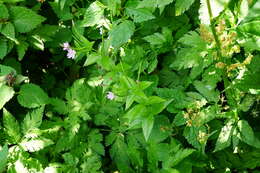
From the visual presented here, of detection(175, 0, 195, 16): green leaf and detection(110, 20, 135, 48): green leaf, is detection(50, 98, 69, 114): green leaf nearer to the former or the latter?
detection(110, 20, 135, 48): green leaf

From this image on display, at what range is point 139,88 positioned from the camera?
1650 mm

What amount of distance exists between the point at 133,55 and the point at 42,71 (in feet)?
3.01

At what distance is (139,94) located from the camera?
5.33ft

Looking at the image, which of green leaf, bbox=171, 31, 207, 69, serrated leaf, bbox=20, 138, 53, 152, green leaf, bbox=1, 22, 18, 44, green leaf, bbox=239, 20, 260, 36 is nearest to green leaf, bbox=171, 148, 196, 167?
green leaf, bbox=171, 31, 207, 69

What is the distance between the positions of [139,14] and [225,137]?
0.70 m

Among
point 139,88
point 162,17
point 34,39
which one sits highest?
point 162,17

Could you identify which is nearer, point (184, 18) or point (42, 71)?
point (184, 18)

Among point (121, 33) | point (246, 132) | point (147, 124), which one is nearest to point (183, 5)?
point (121, 33)

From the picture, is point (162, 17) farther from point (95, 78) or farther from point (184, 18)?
point (95, 78)

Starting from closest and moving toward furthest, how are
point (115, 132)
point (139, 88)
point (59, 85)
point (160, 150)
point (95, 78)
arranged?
point (139, 88) → point (160, 150) → point (115, 132) → point (95, 78) → point (59, 85)

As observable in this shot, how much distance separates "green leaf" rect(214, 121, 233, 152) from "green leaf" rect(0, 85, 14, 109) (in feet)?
3.50

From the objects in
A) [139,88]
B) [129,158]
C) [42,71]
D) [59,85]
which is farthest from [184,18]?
[42,71]

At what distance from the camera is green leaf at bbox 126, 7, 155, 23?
69.7 inches

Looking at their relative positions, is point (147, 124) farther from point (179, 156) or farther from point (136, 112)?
point (179, 156)
